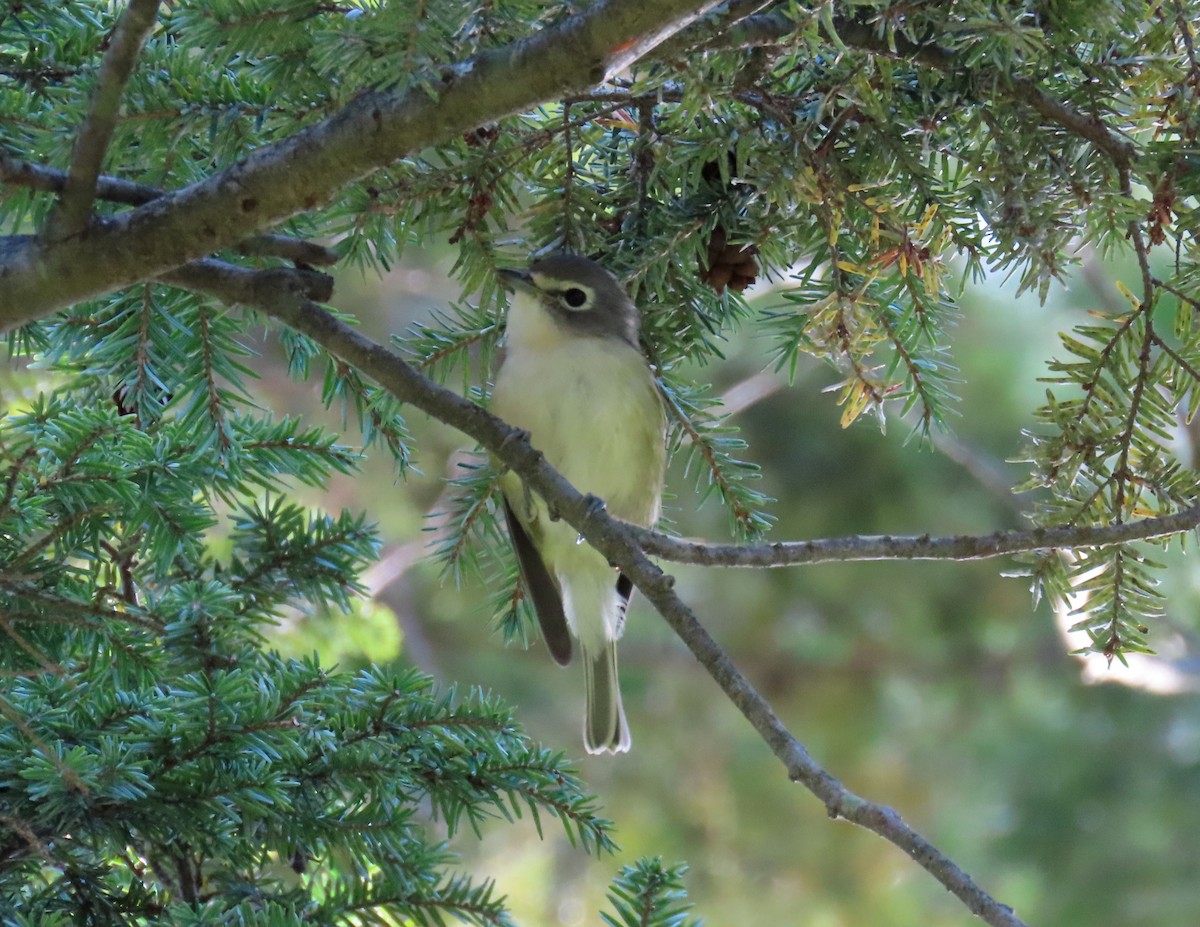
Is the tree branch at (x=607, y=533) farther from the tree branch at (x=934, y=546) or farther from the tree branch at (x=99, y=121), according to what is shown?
the tree branch at (x=99, y=121)

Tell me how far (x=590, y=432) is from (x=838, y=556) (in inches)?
63.1

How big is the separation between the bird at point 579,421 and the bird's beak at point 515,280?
0.35 feet

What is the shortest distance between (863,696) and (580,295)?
468 centimetres

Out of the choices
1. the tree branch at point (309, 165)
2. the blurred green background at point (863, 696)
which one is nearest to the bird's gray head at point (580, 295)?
the tree branch at point (309, 165)

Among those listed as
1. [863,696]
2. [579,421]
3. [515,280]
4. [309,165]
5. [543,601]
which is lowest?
[309,165]

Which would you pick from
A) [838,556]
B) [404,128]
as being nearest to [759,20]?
[404,128]

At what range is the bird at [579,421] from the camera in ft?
10.5

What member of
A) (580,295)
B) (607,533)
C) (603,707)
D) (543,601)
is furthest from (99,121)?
(603,707)

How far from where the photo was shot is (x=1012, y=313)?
661 centimetres

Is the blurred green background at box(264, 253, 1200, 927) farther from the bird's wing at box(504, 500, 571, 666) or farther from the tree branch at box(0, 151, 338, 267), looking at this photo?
the tree branch at box(0, 151, 338, 267)

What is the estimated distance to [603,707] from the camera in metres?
3.49

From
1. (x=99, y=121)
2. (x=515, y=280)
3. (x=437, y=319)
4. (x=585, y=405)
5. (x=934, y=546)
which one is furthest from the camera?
(x=585, y=405)

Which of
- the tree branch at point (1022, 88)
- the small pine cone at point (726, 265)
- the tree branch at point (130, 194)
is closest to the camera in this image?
the tree branch at point (130, 194)

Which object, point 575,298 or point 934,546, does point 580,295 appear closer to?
point 575,298
